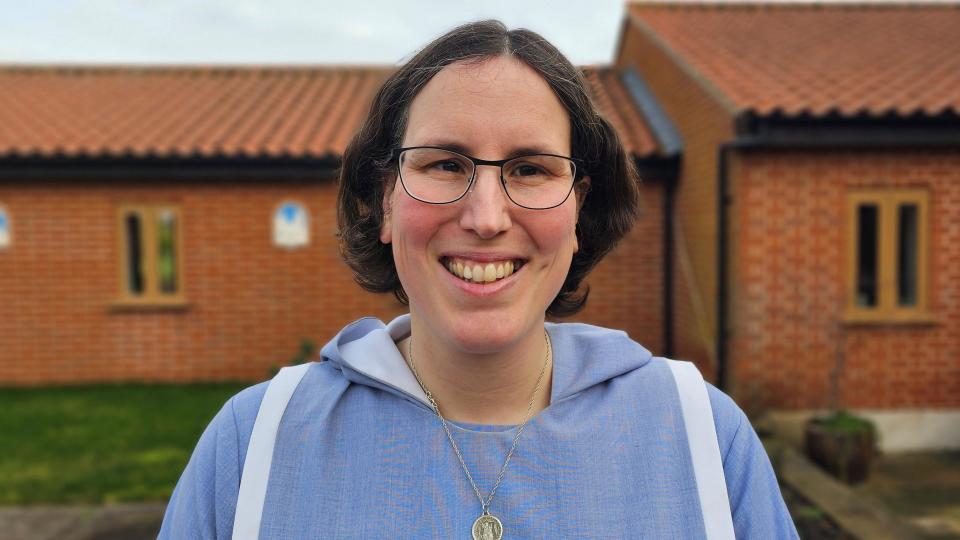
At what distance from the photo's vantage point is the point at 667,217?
963cm

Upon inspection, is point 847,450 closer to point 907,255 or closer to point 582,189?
point 907,255

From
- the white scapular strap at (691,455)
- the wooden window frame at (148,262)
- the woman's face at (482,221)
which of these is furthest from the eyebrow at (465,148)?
the wooden window frame at (148,262)

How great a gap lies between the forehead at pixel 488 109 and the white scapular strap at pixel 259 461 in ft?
1.82

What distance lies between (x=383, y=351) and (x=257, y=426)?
0.29 m

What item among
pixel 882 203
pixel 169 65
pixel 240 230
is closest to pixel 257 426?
pixel 882 203

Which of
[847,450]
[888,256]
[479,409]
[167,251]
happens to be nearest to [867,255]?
[888,256]

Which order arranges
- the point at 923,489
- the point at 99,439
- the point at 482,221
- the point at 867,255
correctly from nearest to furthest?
the point at 482,221
the point at 923,489
the point at 99,439
the point at 867,255

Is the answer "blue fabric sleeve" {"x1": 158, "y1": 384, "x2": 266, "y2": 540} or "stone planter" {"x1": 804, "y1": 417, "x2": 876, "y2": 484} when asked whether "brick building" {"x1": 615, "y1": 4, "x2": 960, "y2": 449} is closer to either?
"stone planter" {"x1": 804, "y1": 417, "x2": 876, "y2": 484}

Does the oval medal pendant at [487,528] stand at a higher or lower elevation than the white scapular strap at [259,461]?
lower

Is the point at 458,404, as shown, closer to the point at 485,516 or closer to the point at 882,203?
the point at 485,516

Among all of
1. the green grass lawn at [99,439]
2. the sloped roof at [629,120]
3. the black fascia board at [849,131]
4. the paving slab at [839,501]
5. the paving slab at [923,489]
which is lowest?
the paving slab at [923,489]

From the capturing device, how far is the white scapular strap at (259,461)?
140 cm

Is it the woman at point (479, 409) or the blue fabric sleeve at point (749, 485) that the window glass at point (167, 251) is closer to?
the woman at point (479, 409)

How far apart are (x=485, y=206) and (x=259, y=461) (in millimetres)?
627
